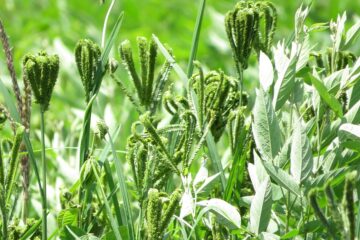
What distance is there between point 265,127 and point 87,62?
13.3 inches

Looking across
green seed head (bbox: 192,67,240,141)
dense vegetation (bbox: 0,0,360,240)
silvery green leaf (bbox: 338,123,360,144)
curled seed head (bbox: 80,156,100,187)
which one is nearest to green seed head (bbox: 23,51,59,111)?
dense vegetation (bbox: 0,0,360,240)

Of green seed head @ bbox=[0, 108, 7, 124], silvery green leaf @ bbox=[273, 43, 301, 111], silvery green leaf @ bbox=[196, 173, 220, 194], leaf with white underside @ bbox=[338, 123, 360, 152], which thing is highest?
silvery green leaf @ bbox=[273, 43, 301, 111]

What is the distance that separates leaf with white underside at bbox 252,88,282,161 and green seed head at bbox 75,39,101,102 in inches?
12.1

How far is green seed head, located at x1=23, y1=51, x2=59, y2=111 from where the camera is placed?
1384 millimetres

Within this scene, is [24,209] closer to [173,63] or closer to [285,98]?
[173,63]

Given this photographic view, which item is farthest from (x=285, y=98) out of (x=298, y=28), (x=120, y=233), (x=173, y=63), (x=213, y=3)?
(x=213, y=3)

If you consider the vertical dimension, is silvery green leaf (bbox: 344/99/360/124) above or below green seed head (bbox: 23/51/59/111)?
below

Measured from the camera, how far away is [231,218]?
128cm

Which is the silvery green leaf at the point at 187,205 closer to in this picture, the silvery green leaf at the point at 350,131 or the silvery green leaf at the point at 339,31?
the silvery green leaf at the point at 350,131

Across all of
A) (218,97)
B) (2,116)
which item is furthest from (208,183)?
(2,116)

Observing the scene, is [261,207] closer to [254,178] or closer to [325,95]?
[254,178]

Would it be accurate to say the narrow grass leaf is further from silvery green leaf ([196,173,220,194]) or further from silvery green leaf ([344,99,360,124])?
silvery green leaf ([196,173,220,194])

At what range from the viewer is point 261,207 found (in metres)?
1.26

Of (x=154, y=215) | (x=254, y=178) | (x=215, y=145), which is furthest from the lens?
(x=215, y=145)
